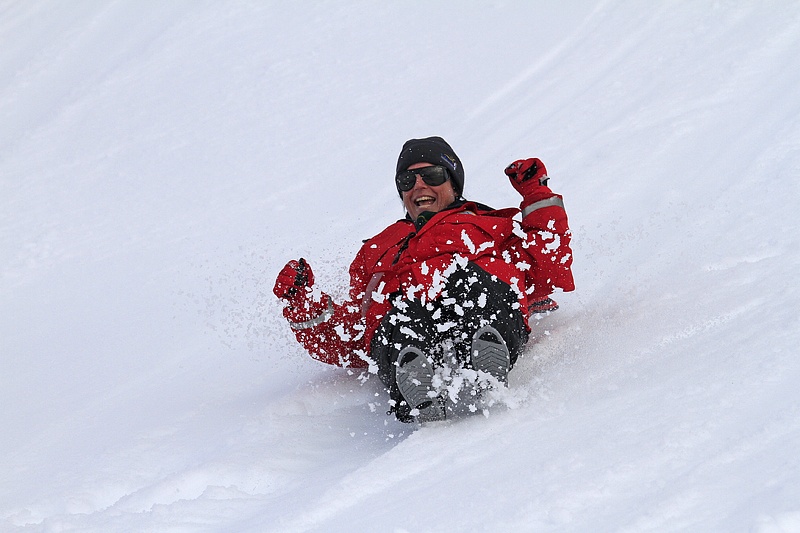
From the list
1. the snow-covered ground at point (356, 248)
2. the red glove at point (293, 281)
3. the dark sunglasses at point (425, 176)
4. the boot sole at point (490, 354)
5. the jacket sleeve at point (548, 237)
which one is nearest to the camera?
the snow-covered ground at point (356, 248)

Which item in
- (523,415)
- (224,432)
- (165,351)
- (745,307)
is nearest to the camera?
(523,415)

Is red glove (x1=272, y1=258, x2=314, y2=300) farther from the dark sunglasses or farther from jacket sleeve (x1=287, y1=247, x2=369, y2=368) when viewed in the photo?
the dark sunglasses

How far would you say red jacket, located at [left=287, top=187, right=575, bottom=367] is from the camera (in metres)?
2.88

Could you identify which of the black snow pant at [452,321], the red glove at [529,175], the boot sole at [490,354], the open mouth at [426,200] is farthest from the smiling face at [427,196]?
the boot sole at [490,354]

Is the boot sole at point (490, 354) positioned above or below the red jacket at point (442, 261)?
below

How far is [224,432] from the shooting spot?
9.66 feet

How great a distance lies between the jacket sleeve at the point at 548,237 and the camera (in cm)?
288

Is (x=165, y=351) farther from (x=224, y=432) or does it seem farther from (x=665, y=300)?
(x=665, y=300)

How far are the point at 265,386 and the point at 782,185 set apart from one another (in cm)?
228

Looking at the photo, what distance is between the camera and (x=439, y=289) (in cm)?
272

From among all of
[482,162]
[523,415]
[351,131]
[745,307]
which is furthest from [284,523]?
[351,131]

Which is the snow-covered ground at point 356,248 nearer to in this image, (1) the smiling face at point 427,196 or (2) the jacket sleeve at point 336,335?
(2) the jacket sleeve at point 336,335

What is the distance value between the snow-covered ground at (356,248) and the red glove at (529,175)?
1.86 feet

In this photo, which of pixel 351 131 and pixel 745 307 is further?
pixel 351 131
